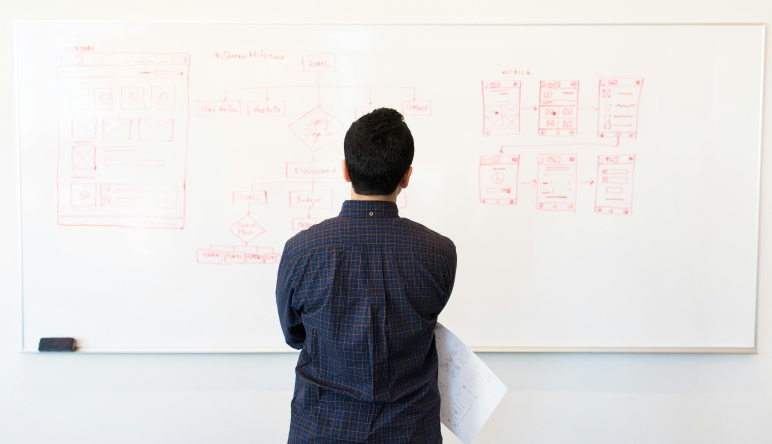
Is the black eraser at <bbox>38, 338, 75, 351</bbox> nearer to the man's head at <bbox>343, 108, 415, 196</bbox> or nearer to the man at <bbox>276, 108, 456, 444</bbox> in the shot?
the man at <bbox>276, 108, 456, 444</bbox>

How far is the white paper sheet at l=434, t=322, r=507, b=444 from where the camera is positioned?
1356mm

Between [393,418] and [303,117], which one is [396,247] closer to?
[393,418]

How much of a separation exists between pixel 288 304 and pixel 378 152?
1.31 ft

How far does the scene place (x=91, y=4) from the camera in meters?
1.95

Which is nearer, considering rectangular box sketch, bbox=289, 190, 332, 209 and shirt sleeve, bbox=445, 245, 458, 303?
shirt sleeve, bbox=445, 245, 458, 303

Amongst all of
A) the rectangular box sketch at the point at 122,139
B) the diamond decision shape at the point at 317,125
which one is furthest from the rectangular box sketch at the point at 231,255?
the diamond decision shape at the point at 317,125

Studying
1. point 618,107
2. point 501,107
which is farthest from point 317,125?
point 618,107

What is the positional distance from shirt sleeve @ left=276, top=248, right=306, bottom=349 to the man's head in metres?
0.24

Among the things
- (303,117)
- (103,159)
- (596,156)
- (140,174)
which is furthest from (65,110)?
(596,156)

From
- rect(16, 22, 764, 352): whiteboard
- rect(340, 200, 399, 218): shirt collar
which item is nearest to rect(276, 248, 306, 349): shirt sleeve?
rect(340, 200, 399, 218): shirt collar

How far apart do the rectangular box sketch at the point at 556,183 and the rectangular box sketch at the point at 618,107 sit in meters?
0.17

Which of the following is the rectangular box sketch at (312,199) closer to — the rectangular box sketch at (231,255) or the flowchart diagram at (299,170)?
the flowchart diagram at (299,170)

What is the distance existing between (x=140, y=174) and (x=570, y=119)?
5.21ft

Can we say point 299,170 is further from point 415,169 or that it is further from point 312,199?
point 415,169
